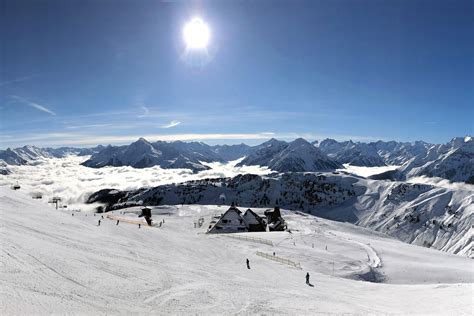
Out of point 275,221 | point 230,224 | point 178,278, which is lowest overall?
point 275,221

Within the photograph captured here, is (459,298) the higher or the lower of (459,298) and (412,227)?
the higher

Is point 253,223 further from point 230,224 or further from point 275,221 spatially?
point 275,221

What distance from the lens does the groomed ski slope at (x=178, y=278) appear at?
19562 mm

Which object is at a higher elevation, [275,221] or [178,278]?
[178,278]

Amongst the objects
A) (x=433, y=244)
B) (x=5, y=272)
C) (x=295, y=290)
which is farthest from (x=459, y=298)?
(x=433, y=244)

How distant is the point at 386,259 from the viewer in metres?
53.3

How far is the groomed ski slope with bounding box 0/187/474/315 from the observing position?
64.2 feet

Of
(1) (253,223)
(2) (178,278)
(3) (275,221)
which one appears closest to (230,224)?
(1) (253,223)

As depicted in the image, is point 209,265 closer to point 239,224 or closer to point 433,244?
point 239,224

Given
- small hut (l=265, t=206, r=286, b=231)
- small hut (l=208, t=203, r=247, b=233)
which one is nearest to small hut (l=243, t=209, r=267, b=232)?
small hut (l=208, t=203, r=247, b=233)

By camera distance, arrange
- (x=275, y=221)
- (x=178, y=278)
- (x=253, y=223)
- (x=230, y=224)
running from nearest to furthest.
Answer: (x=178, y=278)
(x=230, y=224)
(x=253, y=223)
(x=275, y=221)

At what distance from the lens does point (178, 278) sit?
26812mm

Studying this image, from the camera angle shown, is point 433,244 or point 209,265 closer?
point 209,265

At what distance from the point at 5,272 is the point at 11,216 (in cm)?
1879
